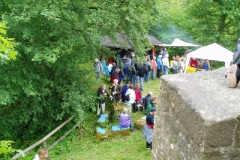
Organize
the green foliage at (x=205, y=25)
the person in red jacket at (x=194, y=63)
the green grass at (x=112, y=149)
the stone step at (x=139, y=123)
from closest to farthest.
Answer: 1. the green grass at (x=112, y=149)
2. the stone step at (x=139, y=123)
3. the person in red jacket at (x=194, y=63)
4. the green foliage at (x=205, y=25)

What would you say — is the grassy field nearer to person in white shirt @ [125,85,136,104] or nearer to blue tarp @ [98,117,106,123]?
blue tarp @ [98,117,106,123]

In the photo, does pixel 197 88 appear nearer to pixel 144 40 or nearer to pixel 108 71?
pixel 144 40

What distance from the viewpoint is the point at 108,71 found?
1349 centimetres

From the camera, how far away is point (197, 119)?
2.45 meters

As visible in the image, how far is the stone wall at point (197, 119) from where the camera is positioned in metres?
2.35

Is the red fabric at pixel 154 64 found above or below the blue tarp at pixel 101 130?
above

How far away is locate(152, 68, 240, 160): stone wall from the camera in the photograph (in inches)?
92.6

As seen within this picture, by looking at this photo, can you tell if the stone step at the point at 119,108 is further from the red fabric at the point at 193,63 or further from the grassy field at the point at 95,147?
the red fabric at the point at 193,63

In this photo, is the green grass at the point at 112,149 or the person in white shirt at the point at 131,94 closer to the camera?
the green grass at the point at 112,149

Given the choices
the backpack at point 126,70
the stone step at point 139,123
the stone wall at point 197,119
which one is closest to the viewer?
the stone wall at point 197,119

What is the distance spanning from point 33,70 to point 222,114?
8039 millimetres

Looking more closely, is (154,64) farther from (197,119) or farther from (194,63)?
(197,119)

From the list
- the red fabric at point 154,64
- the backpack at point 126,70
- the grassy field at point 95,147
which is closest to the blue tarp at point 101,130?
the grassy field at point 95,147

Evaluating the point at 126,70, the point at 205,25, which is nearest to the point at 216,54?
the point at 126,70
